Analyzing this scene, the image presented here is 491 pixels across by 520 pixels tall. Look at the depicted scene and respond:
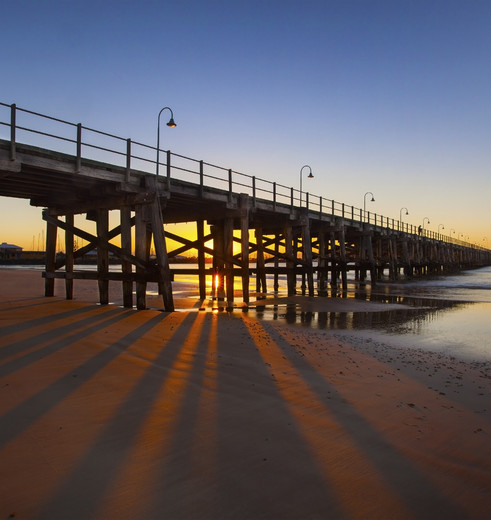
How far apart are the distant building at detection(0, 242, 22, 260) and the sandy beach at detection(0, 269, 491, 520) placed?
339ft

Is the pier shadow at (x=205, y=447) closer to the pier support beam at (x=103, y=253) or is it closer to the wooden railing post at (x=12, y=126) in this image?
the wooden railing post at (x=12, y=126)

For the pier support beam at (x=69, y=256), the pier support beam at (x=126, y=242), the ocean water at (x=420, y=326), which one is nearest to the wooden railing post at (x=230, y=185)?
the pier support beam at (x=126, y=242)

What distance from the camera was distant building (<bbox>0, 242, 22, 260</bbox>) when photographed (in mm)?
95062

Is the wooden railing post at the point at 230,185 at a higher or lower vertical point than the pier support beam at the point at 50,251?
higher

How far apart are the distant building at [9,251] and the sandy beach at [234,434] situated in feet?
339

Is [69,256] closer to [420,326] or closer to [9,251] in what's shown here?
[420,326]

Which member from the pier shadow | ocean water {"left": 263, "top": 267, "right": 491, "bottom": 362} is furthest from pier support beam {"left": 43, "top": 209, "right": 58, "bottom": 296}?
the pier shadow

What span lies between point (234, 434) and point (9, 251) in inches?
4528

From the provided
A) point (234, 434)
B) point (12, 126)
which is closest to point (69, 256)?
point (12, 126)

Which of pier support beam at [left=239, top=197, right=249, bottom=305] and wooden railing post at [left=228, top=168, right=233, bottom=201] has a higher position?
wooden railing post at [left=228, top=168, right=233, bottom=201]

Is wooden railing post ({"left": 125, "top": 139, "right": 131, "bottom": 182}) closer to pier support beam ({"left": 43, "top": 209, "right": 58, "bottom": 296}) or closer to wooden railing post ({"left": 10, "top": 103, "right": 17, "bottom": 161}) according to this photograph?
wooden railing post ({"left": 10, "top": 103, "right": 17, "bottom": 161})

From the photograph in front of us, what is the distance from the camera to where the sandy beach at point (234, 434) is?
99.6 inches

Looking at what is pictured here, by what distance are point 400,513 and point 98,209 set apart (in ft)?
42.2

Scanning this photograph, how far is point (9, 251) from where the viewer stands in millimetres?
101000
